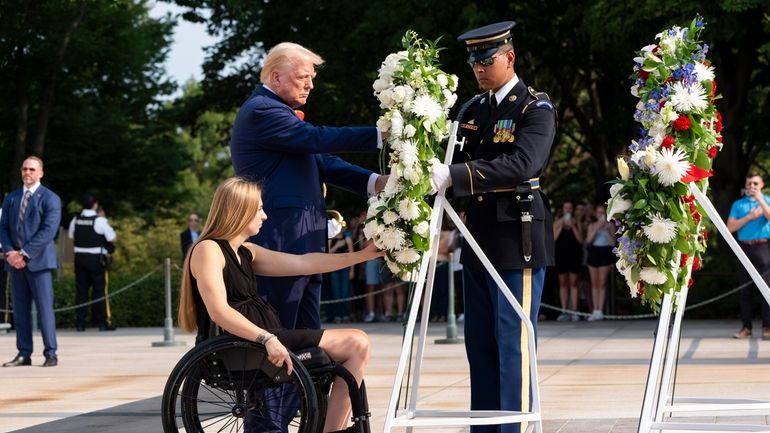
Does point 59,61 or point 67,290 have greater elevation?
point 59,61

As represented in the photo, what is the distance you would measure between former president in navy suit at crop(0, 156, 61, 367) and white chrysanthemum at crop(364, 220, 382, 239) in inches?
333

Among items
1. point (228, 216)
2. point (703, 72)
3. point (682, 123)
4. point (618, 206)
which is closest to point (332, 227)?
point (228, 216)

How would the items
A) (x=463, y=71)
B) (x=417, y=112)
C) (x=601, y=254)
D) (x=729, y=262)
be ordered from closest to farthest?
(x=417, y=112), (x=601, y=254), (x=729, y=262), (x=463, y=71)

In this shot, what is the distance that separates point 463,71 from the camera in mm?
24406

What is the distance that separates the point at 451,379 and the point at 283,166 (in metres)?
5.15

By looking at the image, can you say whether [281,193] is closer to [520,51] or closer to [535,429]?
[535,429]

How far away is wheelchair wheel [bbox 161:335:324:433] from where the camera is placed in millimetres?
5637

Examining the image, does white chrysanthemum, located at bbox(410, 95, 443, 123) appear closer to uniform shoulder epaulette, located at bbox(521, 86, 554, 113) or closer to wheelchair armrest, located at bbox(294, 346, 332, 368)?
uniform shoulder epaulette, located at bbox(521, 86, 554, 113)

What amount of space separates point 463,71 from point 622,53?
3.18 m

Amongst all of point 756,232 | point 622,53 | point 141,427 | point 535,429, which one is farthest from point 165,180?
point 535,429

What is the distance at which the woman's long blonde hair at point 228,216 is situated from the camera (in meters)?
6.01

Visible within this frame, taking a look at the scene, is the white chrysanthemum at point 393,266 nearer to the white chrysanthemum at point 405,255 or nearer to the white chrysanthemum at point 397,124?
the white chrysanthemum at point 405,255

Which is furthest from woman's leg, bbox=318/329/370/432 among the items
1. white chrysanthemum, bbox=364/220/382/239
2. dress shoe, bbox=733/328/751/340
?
dress shoe, bbox=733/328/751/340

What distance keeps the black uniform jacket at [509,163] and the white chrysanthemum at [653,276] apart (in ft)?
1.68
